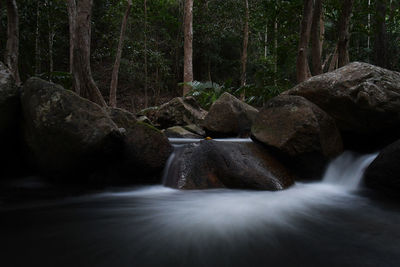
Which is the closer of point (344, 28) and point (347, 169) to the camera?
point (347, 169)

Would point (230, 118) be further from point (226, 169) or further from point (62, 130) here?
point (62, 130)

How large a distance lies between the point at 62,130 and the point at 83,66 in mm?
2979

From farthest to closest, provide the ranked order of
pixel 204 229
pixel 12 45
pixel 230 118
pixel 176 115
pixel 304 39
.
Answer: pixel 176 115 < pixel 304 39 < pixel 230 118 < pixel 12 45 < pixel 204 229

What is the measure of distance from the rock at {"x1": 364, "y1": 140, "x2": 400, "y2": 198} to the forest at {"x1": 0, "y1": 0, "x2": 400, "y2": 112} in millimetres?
5855

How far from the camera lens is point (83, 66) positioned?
6.36m

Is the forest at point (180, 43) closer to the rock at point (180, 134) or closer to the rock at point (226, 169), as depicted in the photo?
the rock at point (180, 134)

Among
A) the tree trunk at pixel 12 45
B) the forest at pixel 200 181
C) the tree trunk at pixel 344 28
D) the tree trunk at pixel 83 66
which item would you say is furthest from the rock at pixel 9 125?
the tree trunk at pixel 344 28

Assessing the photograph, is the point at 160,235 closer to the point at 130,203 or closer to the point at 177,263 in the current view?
the point at 177,263

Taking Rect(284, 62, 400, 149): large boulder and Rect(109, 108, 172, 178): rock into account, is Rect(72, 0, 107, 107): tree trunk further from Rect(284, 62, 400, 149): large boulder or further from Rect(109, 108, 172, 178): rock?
Rect(284, 62, 400, 149): large boulder

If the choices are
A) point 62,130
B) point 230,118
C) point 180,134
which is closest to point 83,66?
point 62,130

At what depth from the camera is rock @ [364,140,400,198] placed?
3.79 meters

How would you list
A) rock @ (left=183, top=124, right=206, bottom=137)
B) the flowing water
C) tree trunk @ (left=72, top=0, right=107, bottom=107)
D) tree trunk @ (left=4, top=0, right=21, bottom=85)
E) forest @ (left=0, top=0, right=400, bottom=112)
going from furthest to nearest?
forest @ (left=0, top=0, right=400, bottom=112) < rock @ (left=183, top=124, right=206, bottom=137) < tree trunk @ (left=72, top=0, right=107, bottom=107) < tree trunk @ (left=4, top=0, right=21, bottom=85) < the flowing water

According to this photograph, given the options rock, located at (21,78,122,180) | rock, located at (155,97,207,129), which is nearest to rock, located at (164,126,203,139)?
rock, located at (155,97,207,129)

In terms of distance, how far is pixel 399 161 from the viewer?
373cm
